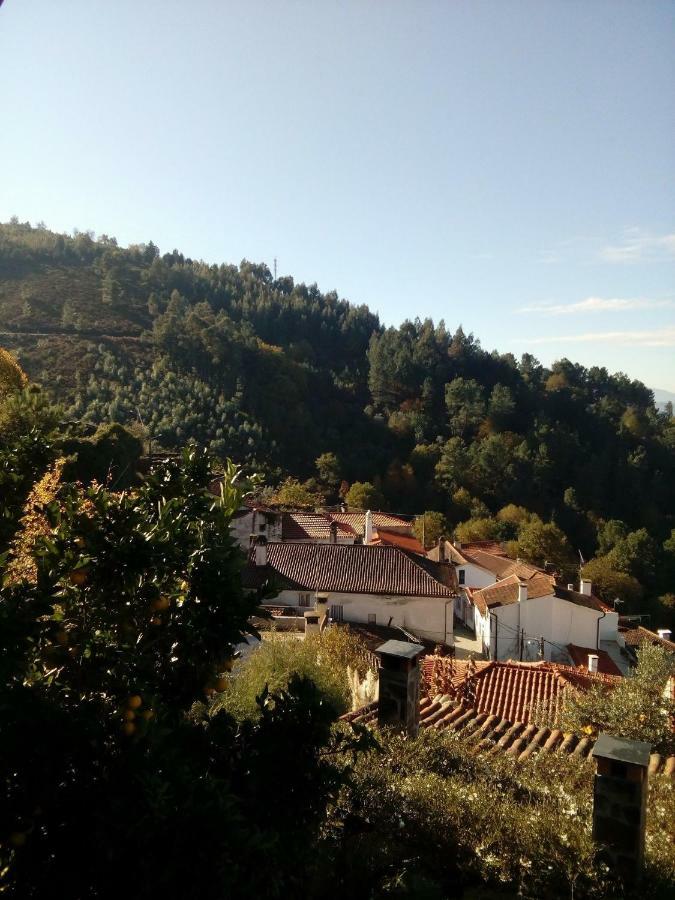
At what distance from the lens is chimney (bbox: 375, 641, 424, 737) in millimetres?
6137

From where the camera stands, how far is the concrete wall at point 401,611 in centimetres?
1659

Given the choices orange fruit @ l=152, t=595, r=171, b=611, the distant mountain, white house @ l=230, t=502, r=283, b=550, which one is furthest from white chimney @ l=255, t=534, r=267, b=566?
the distant mountain

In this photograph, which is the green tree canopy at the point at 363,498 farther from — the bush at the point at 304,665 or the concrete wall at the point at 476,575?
the bush at the point at 304,665

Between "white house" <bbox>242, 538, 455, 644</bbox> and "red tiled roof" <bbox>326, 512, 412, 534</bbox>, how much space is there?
983cm

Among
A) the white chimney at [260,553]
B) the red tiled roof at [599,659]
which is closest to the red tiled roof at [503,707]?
the red tiled roof at [599,659]

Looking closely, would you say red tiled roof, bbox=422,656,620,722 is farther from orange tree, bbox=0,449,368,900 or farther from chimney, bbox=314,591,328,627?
orange tree, bbox=0,449,368,900

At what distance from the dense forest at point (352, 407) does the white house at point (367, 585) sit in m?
17.5

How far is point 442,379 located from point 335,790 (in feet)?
207

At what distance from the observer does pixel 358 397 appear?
6253 cm

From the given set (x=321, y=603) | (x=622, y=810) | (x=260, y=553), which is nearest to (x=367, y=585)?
(x=321, y=603)

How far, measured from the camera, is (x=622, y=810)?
13.1 feet

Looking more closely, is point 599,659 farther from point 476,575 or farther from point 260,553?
point 476,575

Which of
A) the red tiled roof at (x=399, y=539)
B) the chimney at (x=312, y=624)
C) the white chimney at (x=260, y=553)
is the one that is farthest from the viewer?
the red tiled roof at (x=399, y=539)

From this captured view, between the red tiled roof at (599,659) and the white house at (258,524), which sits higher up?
the white house at (258,524)
